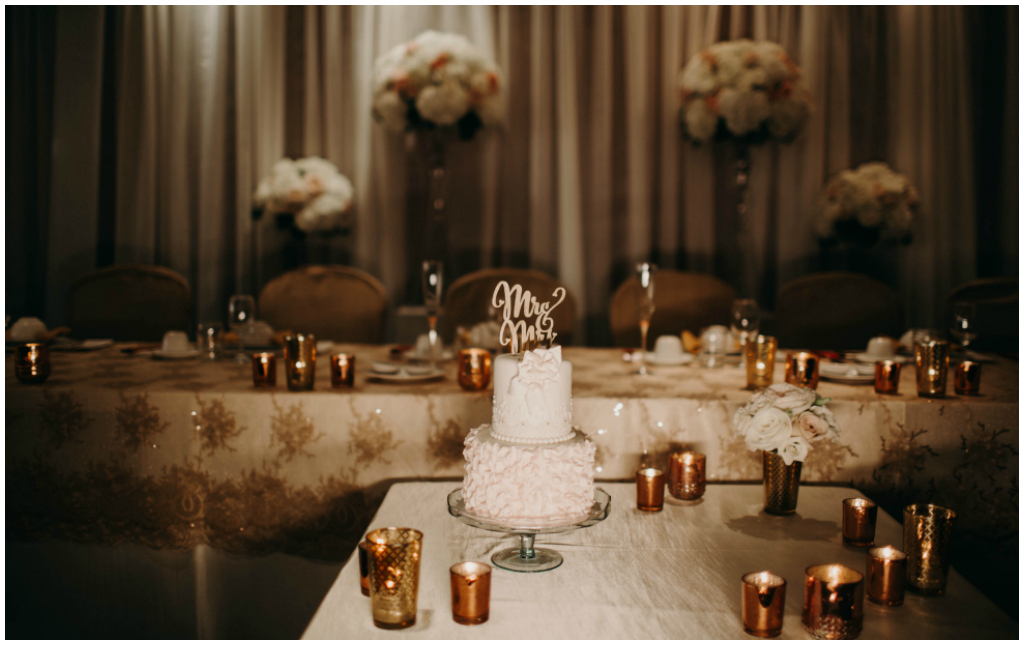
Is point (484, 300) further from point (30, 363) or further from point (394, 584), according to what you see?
point (394, 584)

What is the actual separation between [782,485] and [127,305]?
105 inches

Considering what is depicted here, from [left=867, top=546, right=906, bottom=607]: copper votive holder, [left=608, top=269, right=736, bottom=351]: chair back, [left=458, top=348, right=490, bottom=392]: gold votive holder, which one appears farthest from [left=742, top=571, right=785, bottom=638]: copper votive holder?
[left=608, top=269, right=736, bottom=351]: chair back

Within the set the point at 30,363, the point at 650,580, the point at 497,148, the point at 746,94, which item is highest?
the point at 746,94

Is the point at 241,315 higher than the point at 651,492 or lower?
higher

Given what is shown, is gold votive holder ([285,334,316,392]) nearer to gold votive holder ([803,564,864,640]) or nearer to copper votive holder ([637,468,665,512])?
copper votive holder ([637,468,665,512])

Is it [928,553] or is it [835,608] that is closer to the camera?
[835,608]

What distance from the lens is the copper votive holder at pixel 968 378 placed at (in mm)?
1539

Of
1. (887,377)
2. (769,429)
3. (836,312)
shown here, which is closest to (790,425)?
(769,429)

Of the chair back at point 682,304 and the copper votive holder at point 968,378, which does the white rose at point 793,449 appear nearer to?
the copper votive holder at point 968,378

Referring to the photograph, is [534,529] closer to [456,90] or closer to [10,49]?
[456,90]

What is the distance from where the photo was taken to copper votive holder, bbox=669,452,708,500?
132cm

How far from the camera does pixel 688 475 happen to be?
1.32m

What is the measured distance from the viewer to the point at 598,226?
3.92 m

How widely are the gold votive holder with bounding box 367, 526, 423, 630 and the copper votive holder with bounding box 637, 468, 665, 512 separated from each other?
532 mm
